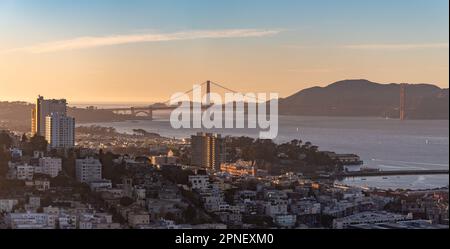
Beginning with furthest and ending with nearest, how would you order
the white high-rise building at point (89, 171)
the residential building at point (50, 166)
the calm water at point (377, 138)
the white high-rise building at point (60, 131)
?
1. the calm water at point (377, 138)
2. the white high-rise building at point (60, 131)
3. the residential building at point (50, 166)
4. the white high-rise building at point (89, 171)

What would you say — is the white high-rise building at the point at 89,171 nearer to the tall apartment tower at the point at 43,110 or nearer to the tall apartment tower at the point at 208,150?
the tall apartment tower at the point at 43,110

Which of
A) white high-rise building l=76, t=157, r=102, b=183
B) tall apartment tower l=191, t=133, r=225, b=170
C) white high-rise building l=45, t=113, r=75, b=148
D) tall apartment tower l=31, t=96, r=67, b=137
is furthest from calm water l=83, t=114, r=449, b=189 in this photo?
white high-rise building l=76, t=157, r=102, b=183

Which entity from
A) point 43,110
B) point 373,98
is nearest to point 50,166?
point 43,110

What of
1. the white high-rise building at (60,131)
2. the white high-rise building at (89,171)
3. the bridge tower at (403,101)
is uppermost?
the bridge tower at (403,101)

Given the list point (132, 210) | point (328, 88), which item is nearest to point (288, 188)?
point (328, 88)

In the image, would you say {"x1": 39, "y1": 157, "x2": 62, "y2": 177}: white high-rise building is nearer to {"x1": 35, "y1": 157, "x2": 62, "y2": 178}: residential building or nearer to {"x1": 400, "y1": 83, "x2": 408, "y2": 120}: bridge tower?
{"x1": 35, "y1": 157, "x2": 62, "y2": 178}: residential building

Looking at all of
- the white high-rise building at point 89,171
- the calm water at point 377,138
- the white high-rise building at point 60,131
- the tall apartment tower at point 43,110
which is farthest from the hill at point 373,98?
the white high-rise building at point 60,131
